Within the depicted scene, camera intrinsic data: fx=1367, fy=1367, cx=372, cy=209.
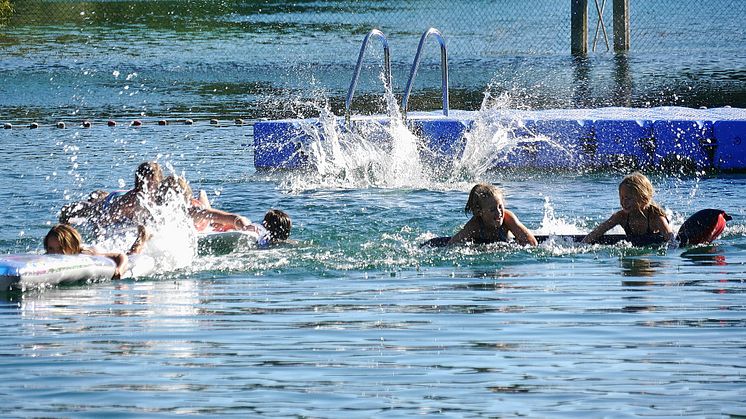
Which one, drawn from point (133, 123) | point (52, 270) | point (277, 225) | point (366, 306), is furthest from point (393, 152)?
point (366, 306)

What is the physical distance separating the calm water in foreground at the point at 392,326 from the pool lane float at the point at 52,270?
82 millimetres

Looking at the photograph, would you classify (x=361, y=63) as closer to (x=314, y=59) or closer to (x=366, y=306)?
(x=366, y=306)

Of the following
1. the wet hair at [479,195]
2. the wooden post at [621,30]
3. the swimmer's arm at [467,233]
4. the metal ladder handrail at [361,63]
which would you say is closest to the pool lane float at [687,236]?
the swimmer's arm at [467,233]

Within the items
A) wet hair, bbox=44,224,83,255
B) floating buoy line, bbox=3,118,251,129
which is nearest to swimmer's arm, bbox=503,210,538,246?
wet hair, bbox=44,224,83,255

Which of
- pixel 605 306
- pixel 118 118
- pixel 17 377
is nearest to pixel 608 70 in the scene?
pixel 118 118

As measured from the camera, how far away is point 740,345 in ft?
22.7

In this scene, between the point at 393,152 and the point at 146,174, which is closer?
the point at 146,174

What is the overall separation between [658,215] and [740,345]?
418 cm

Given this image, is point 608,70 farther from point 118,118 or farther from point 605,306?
point 605,306

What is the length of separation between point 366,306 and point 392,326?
793 millimetres

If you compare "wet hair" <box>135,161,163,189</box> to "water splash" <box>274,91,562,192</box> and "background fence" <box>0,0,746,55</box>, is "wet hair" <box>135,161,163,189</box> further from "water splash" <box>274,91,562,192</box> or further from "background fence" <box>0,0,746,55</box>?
"background fence" <box>0,0,746,55</box>

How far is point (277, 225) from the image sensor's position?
11.6 m

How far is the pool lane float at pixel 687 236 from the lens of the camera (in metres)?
10.9

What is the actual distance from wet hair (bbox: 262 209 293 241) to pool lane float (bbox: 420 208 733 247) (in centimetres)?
125
